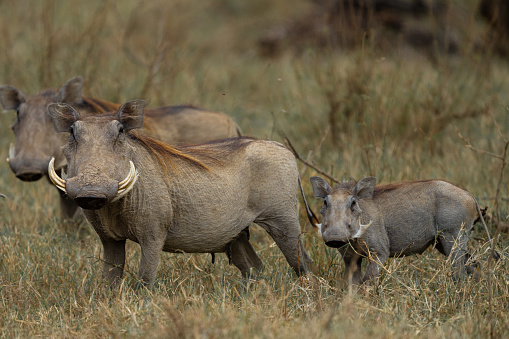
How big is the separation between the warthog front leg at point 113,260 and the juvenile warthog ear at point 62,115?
0.68 m

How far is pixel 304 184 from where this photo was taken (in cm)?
543

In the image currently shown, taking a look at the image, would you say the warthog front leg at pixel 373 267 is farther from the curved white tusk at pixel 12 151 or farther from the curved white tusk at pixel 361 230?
the curved white tusk at pixel 12 151

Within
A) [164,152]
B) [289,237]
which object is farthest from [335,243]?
[164,152]

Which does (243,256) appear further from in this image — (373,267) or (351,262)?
(373,267)

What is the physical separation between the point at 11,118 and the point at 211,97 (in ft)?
8.24

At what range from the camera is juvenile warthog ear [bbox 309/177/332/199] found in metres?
4.05

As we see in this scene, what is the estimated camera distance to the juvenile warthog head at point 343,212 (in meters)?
3.74

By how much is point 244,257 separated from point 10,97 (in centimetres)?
239

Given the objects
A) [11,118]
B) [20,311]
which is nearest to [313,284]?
[20,311]

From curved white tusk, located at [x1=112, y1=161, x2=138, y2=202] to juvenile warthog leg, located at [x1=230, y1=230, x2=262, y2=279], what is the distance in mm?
947

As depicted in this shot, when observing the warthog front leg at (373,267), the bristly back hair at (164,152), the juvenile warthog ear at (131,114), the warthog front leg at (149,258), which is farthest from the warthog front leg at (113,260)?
the warthog front leg at (373,267)

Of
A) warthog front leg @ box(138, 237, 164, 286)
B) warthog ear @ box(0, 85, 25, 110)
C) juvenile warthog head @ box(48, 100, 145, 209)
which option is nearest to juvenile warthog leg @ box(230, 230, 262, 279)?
warthog front leg @ box(138, 237, 164, 286)

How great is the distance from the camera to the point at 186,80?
912cm

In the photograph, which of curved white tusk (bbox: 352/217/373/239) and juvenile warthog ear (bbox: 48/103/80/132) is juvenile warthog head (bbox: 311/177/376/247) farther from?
juvenile warthog ear (bbox: 48/103/80/132)
